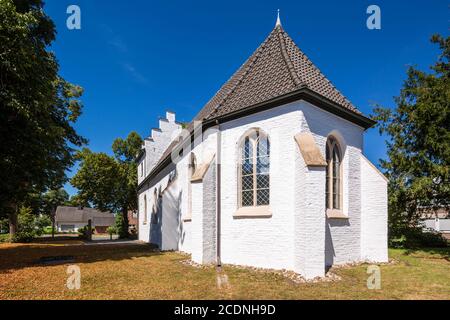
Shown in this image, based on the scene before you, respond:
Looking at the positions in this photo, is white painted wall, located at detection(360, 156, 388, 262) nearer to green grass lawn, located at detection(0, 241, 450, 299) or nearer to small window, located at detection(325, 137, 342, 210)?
green grass lawn, located at detection(0, 241, 450, 299)

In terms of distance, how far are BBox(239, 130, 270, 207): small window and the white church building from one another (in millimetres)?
38

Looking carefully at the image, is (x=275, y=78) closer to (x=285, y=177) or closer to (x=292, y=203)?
(x=285, y=177)

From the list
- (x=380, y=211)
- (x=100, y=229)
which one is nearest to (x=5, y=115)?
(x=380, y=211)

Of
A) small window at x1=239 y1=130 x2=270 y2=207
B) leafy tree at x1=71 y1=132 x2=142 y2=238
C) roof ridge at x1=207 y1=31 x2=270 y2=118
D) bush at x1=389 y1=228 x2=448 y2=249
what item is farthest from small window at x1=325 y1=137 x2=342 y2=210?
leafy tree at x1=71 y1=132 x2=142 y2=238

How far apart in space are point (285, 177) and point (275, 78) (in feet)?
13.6

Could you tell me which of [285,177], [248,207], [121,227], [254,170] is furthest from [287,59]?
[121,227]

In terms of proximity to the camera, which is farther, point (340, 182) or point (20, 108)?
point (340, 182)

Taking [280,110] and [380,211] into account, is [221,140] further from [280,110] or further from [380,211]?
[380,211]

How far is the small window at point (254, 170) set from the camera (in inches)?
415

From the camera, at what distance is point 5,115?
35.4ft

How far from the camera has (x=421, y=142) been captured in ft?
48.7

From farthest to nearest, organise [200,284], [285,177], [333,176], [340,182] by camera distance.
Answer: [340,182], [333,176], [285,177], [200,284]

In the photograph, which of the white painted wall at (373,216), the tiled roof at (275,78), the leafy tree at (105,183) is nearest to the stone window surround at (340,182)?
the white painted wall at (373,216)

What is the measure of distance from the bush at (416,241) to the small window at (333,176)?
36.1 ft
